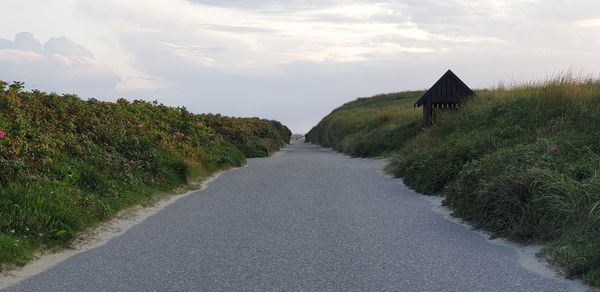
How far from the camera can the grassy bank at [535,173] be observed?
6.62 meters

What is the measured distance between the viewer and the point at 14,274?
19.8ft

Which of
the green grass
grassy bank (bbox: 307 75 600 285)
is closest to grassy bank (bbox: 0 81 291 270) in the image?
grassy bank (bbox: 307 75 600 285)

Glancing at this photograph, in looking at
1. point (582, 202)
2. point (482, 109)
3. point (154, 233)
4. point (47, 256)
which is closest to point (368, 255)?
point (582, 202)

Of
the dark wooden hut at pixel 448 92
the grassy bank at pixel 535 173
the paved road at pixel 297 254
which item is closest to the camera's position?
the paved road at pixel 297 254

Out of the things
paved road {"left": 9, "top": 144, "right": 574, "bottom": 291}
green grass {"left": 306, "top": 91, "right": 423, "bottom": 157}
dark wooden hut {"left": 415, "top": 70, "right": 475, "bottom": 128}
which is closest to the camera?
paved road {"left": 9, "top": 144, "right": 574, "bottom": 291}

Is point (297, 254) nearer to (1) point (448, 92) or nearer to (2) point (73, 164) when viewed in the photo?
(2) point (73, 164)

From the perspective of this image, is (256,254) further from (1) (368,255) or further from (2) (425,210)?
(2) (425,210)

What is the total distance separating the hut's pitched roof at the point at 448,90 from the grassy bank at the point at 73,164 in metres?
11.2

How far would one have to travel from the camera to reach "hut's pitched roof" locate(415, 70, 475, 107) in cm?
2450

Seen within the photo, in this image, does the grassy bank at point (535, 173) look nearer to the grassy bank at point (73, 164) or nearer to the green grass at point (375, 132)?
the grassy bank at point (73, 164)

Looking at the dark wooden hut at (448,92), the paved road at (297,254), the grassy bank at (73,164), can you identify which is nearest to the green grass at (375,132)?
the dark wooden hut at (448,92)

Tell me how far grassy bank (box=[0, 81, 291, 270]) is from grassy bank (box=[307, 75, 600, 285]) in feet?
19.2

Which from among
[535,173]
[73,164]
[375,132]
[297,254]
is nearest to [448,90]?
[375,132]

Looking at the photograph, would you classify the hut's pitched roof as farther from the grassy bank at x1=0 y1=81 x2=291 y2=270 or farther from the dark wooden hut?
the grassy bank at x1=0 y1=81 x2=291 y2=270
